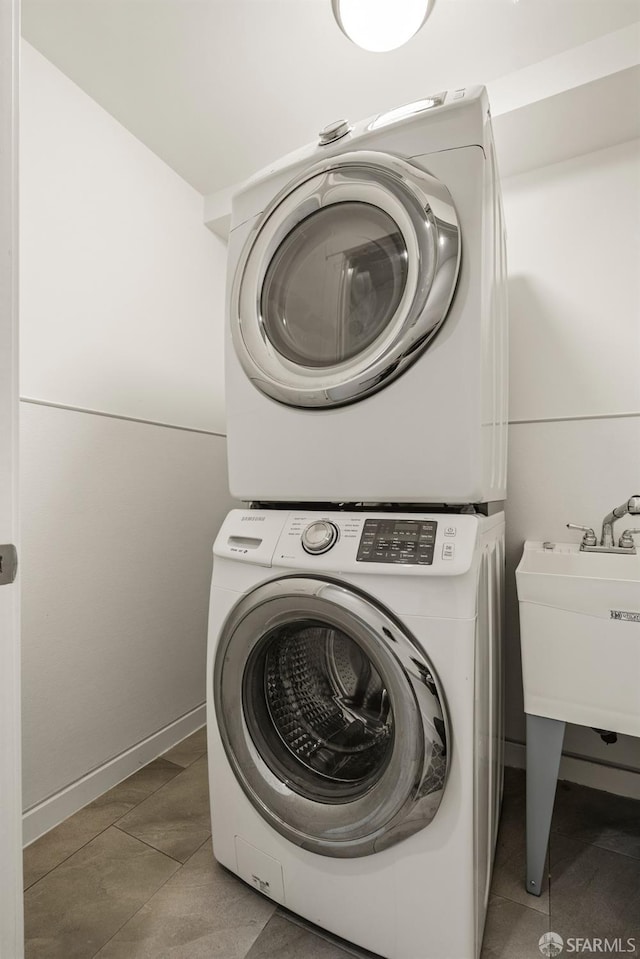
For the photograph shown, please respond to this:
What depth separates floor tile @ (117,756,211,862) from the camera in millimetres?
1351

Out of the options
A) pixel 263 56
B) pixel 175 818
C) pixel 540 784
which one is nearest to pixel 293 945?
pixel 175 818

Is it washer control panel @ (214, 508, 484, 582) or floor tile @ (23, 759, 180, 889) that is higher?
washer control panel @ (214, 508, 484, 582)

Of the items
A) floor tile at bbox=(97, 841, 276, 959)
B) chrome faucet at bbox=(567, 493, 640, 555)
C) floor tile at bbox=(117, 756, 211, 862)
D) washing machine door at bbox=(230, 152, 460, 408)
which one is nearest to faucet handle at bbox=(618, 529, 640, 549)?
chrome faucet at bbox=(567, 493, 640, 555)

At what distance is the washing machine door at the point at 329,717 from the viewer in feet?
3.01

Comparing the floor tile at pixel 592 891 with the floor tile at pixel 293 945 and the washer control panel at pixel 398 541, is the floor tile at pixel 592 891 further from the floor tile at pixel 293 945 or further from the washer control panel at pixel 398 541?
the washer control panel at pixel 398 541

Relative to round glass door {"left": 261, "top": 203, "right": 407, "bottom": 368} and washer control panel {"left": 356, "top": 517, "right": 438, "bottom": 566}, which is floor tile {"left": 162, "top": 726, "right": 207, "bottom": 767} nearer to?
washer control panel {"left": 356, "top": 517, "right": 438, "bottom": 566}

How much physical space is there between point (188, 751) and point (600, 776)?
146 centimetres

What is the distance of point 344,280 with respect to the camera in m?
1.17

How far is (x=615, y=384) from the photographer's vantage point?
163cm

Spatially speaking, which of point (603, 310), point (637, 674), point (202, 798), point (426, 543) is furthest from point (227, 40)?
point (202, 798)

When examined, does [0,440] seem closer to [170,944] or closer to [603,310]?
[170,944]

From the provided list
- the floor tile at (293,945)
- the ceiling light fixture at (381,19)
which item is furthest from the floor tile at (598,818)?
the ceiling light fixture at (381,19)

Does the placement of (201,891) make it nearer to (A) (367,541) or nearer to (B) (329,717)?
(B) (329,717)

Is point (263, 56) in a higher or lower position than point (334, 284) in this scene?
higher
